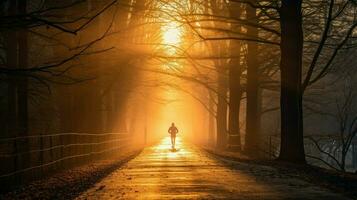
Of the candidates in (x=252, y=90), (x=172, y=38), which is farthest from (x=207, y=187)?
(x=172, y=38)

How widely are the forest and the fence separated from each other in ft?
0.15

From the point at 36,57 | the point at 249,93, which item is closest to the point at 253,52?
the point at 249,93

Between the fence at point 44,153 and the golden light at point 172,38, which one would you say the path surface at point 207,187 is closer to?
the fence at point 44,153

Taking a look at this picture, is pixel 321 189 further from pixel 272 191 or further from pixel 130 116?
pixel 130 116

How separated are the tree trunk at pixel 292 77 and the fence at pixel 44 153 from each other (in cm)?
755

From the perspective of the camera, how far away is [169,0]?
26.6 m

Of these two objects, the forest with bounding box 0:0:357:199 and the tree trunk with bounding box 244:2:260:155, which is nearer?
the forest with bounding box 0:0:357:199

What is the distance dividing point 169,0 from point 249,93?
323 inches

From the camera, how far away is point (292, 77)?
22.3 m

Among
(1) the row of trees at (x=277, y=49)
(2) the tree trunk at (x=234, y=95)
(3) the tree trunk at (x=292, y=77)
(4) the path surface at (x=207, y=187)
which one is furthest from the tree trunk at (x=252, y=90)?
(4) the path surface at (x=207, y=187)

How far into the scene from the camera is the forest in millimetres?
17167

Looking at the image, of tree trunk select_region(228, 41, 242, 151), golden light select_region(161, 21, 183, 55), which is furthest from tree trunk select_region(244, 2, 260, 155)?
golden light select_region(161, 21, 183, 55)

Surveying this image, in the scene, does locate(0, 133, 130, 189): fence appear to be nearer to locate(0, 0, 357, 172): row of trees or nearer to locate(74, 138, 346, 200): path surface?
locate(0, 0, 357, 172): row of trees

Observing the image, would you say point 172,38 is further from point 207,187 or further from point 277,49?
point 207,187
